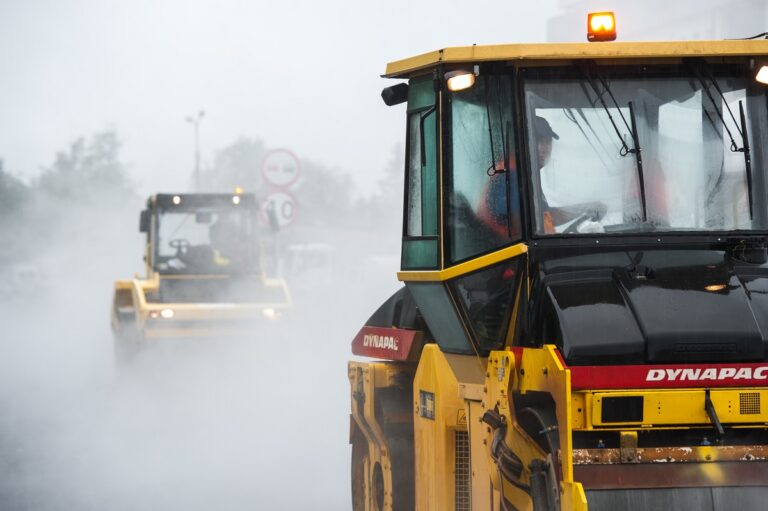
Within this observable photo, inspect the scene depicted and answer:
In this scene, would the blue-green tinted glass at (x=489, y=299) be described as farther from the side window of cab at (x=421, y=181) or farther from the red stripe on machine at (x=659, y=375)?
the red stripe on machine at (x=659, y=375)

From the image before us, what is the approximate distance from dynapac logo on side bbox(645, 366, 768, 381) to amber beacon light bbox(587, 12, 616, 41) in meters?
1.77

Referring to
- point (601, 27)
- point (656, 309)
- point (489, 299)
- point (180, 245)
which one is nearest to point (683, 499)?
point (656, 309)

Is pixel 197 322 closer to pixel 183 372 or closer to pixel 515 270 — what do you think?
pixel 183 372

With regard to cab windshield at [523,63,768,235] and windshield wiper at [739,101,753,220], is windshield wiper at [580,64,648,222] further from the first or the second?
windshield wiper at [739,101,753,220]

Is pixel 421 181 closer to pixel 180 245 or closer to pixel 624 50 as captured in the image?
pixel 624 50

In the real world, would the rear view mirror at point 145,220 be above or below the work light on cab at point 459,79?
above

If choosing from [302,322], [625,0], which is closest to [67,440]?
[302,322]

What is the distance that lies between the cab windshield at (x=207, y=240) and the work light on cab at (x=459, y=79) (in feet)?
41.7

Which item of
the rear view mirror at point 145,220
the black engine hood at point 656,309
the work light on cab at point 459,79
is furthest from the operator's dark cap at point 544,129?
the rear view mirror at point 145,220

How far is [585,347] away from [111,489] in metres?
6.36

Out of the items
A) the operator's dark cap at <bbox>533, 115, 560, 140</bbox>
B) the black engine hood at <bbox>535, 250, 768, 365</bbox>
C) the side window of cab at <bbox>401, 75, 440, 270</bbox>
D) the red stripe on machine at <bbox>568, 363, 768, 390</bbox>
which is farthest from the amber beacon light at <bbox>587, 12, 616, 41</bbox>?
the red stripe on machine at <bbox>568, 363, 768, 390</bbox>

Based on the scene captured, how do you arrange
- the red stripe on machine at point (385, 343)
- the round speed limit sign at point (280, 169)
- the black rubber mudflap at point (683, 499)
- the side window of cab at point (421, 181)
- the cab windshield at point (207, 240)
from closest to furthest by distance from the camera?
the black rubber mudflap at point (683, 499) → the side window of cab at point (421, 181) → the red stripe on machine at point (385, 343) → the round speed limit sign at point (280, 169) → the cab windshield at point (207, 240)

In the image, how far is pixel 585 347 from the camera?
538cm

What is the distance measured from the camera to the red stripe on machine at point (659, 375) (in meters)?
5.34
